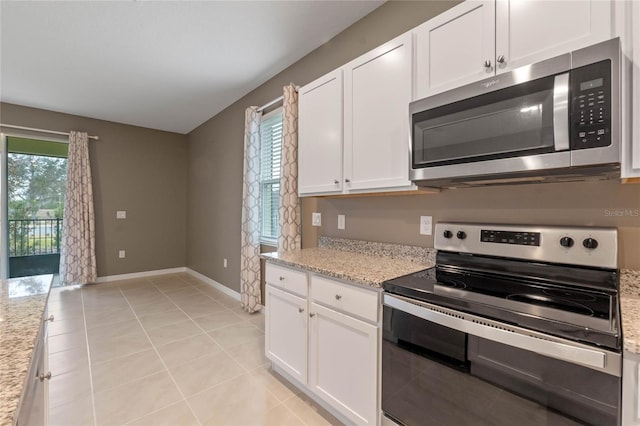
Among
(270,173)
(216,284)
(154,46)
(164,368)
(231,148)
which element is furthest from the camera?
(216,284)

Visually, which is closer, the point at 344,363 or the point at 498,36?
the point at 498,36

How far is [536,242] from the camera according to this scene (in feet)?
4.43

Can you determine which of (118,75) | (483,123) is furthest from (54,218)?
(483,123)

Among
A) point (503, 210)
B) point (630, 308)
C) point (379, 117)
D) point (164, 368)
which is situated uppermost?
point (379, 117)

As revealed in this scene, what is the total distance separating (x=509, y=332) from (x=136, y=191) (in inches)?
222

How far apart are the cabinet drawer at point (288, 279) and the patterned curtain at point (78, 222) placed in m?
3.97

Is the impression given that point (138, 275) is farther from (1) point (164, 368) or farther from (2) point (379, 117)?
(2) point (379, 117)

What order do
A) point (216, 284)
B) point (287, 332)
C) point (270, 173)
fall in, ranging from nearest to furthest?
point (287, 332) < point (270, 173) < point (216, 284)

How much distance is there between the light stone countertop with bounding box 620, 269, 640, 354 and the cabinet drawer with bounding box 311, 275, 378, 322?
838mm

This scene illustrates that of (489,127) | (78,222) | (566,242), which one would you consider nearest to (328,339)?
(566,242)

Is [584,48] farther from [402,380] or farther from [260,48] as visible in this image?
[260,48]

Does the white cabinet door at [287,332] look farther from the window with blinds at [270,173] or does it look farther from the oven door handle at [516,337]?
the window with blinds at [270,173]

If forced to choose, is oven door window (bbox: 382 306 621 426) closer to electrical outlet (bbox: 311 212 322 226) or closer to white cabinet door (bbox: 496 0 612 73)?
white cabinet door (bbox: 496 0 612 73)

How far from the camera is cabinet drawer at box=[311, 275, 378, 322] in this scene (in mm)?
1434
